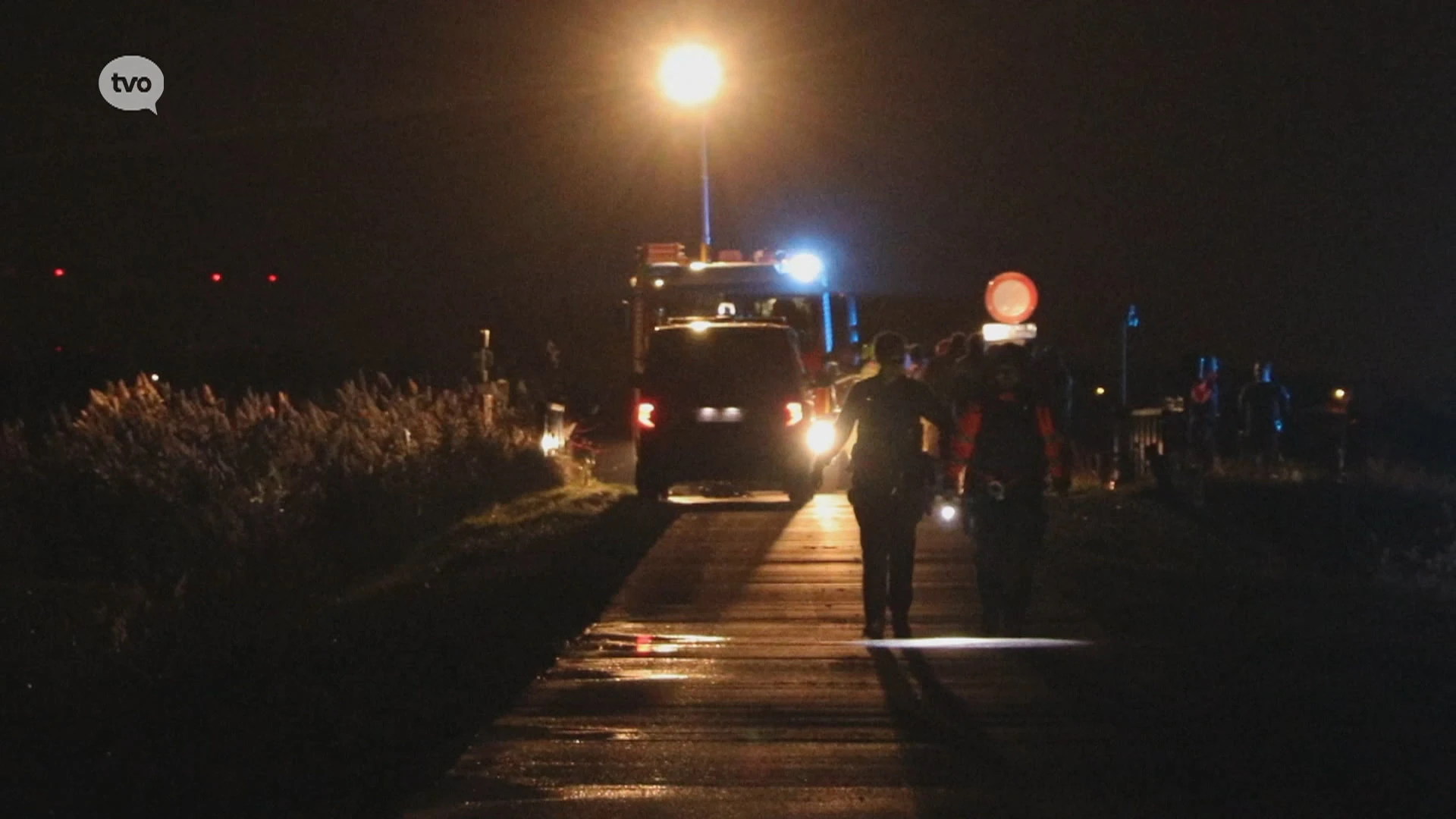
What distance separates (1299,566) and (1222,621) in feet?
23.1

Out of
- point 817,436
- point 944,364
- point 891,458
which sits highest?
point 944,364

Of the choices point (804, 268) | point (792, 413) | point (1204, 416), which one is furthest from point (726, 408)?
point (804, 268)

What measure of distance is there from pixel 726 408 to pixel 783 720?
9706mm

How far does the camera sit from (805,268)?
25.5 meters

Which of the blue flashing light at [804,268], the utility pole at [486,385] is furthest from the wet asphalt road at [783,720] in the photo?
the blue flashing light at [804,268]

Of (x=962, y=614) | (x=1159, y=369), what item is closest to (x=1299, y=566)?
(x=962, y=614)

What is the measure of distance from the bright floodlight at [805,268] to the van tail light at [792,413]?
22.7ft

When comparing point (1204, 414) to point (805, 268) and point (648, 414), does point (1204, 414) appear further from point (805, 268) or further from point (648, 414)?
point (648, 414)

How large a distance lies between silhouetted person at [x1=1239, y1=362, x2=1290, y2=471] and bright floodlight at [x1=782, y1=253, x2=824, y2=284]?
19.4 feet

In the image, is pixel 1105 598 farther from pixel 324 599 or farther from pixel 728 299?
pixel 728 299

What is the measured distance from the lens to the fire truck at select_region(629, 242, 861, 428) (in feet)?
82.9

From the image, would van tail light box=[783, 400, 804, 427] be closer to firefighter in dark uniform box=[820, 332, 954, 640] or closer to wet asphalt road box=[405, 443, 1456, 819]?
wet asphalt road box=[405, 443, 1456, 819]

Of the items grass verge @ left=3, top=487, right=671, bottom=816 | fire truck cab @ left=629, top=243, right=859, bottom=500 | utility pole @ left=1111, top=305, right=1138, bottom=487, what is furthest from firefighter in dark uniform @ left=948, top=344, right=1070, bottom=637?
fire truck cab @ left=629, top=243, right=859, bottom=500

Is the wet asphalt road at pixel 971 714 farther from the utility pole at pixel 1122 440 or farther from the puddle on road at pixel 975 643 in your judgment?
the utility pole at pixel 1122 440
